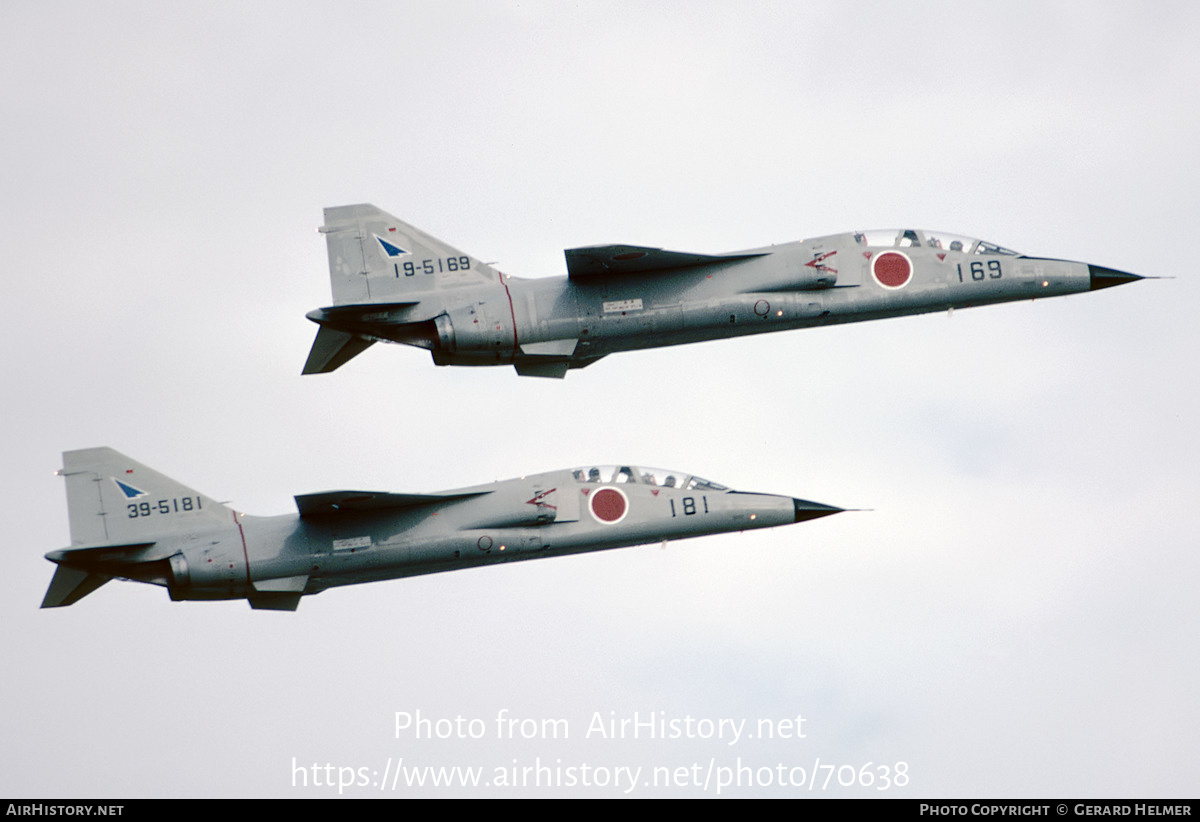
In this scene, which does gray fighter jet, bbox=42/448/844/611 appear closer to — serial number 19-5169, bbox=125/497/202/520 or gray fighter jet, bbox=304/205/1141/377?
serial number 19-5169, bbox=125/497/202/520

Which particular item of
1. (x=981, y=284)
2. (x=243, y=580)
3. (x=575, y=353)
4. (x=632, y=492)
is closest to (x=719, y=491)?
(x=632, y=492)

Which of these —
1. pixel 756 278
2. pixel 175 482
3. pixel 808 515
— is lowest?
pixel 808 515

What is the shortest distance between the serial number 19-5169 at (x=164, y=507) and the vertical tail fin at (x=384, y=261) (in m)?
5.79

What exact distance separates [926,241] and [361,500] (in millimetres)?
14475

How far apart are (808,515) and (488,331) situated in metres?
8.57

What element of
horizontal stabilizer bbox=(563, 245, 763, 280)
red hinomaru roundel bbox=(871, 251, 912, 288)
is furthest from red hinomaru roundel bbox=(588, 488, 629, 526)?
red hinomaru roundel bbox=(871, 251, 912, 288)

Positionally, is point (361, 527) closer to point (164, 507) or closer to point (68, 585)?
point (164, 507)

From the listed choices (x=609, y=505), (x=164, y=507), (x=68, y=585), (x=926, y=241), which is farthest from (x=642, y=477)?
(x=68, y=585)

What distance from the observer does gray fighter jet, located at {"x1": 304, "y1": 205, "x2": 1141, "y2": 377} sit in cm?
4212

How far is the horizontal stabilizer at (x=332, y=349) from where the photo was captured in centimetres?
4331

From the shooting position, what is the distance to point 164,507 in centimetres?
4353

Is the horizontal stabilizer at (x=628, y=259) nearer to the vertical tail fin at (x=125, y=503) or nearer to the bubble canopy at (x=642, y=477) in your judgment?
the bubble canopy at (x=642, y=477)

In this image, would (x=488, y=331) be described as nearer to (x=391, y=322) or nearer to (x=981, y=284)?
(x=391, y=322)

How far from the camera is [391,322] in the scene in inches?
1681
